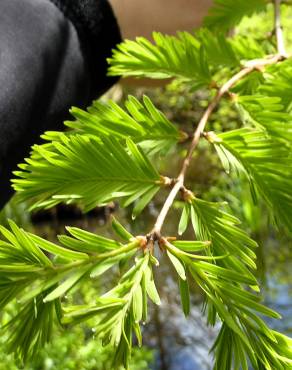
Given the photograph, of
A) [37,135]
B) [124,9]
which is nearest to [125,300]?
[37,135]

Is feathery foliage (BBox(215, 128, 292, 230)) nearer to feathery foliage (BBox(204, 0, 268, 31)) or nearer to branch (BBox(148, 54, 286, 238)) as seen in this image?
branch (BBox(148, 54, 286, 238))

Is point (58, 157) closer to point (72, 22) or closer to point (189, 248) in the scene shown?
point (189, 248)

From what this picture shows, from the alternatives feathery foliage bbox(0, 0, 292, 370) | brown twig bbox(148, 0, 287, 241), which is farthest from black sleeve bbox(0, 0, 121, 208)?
brown twig bbox(148, 0, 287, 241)

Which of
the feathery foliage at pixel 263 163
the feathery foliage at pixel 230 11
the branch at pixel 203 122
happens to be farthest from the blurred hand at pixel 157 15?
the feathery foliage at pixel 263 163

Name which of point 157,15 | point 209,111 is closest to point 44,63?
point 209,111

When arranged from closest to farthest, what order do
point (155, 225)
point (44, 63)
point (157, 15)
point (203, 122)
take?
point (155, 225) < point (203, 122) < point (44, 63) < point (157, 15)

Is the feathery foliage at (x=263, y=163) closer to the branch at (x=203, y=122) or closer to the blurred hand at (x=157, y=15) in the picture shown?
the branch at (x=203, y=122)

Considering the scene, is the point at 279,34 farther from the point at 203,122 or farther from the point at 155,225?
the point at 155,225
